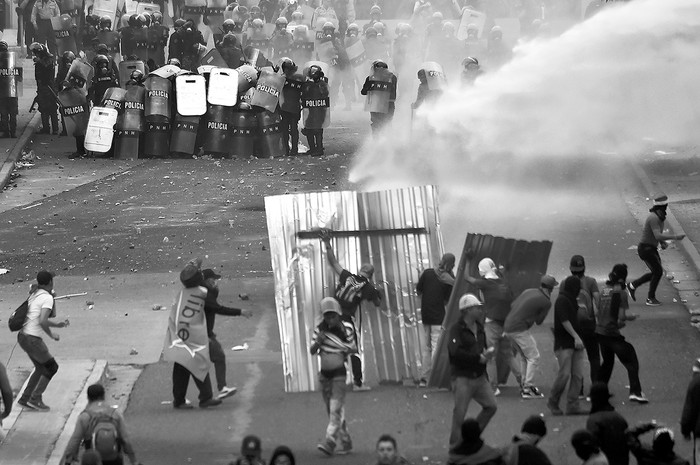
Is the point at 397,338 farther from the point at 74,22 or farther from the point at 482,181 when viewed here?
the point at 74,22

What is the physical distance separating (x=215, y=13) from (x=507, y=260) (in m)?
26.8

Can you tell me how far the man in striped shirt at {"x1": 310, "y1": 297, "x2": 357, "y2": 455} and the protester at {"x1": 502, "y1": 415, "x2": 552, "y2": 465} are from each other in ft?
8.10

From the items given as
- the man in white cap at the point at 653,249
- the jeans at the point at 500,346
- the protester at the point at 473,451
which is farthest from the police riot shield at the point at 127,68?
the protester at the point at 473,451

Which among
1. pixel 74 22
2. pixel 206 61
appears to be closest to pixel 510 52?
pixel 206 61

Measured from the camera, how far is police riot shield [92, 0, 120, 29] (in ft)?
123

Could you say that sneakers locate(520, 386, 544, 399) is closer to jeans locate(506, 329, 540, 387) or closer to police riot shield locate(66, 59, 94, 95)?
jeans locate(506, 329, 540, 387)

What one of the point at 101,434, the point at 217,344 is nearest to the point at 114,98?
the point at 217,344

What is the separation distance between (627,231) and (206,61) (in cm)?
1394

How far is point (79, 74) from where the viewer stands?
2959 cm

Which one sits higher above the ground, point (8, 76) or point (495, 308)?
point (8, 76)

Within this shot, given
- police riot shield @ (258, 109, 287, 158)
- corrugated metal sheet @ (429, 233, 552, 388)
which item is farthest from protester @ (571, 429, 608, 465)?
police riot shield @ (258, 109, 287, 158)

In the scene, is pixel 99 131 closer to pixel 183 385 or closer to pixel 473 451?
pixel 183 385

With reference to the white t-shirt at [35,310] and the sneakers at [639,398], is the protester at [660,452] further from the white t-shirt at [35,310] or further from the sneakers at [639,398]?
the white t-shirt at [35,310]

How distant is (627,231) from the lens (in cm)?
2045
